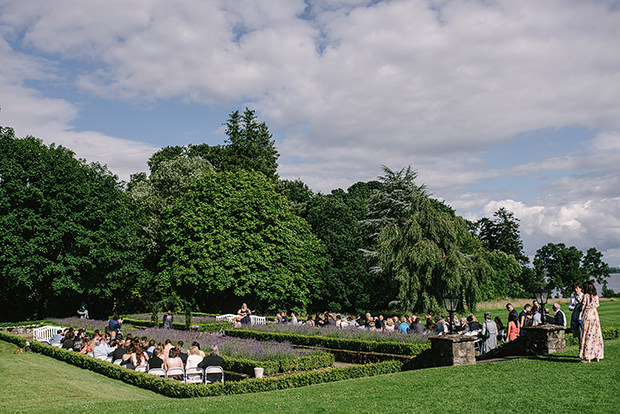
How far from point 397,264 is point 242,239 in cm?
1168

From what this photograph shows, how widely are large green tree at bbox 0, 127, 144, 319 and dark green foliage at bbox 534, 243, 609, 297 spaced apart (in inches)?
3001

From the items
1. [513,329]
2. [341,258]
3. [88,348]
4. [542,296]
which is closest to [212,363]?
[88,348]

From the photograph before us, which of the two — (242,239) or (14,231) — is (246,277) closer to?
(242,239)

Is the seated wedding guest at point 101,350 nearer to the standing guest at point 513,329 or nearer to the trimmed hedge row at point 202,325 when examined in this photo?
the trimmed hedge row at point 202,325

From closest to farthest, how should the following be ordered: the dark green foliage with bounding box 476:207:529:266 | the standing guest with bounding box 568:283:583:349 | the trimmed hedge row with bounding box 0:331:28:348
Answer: the standing guest with bounding box 568:283:583:349 < the trimmed hedge row with bounding box 0:331:28:348 < the dark green foliage with bounding box 476:207:529:266

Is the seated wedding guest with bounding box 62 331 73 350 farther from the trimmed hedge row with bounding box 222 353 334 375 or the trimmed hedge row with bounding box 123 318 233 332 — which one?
the trimmed hedge row with bounding box 222 353 334 375

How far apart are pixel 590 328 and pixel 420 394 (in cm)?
428

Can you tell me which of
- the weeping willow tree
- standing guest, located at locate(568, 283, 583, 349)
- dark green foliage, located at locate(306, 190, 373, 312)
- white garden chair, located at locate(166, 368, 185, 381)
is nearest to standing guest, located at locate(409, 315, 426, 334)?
standing guest, located at locate(568, 283, 583, 349)

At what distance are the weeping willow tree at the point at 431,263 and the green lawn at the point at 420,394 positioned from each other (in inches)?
597

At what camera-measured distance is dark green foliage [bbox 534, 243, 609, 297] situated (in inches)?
3428

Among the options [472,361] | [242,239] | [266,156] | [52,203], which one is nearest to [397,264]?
[242,239]

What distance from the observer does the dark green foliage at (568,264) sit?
286 feet

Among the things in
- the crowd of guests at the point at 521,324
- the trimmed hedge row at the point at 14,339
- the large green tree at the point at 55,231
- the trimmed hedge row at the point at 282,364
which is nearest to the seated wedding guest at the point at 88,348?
the trimmed hedge row at the point at 14,339

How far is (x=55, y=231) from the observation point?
28.6 metres
